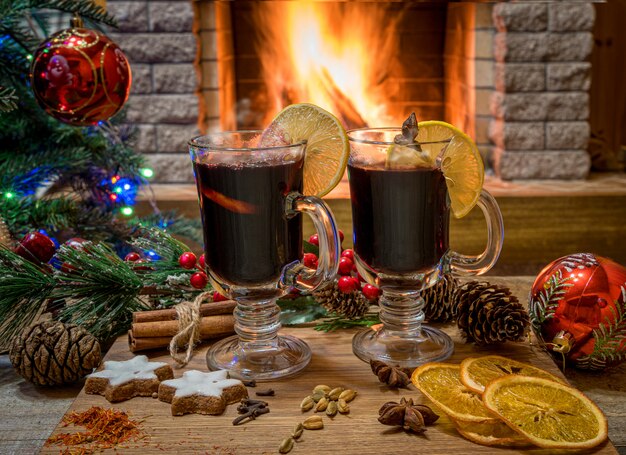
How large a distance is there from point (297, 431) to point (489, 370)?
0.92ft

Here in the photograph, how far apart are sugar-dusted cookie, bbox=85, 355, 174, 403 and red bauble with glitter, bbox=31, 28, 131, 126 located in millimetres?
870

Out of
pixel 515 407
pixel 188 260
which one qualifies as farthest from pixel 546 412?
pixel 188 260

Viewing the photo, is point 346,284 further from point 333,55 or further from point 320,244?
point 333,55

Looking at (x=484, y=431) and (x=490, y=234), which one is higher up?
(x=490, y=234)

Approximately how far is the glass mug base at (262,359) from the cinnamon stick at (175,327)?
0.03 metres

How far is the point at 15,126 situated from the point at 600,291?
1.57 meters

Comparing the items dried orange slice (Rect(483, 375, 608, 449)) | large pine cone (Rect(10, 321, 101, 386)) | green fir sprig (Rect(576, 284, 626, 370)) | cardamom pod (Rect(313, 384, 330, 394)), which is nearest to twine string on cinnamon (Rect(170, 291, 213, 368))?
large pine cone (Rect(10, 321, 101, 386))

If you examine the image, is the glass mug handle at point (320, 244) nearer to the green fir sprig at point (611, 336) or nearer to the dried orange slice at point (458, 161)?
the dried orange slice at point (458, 161)

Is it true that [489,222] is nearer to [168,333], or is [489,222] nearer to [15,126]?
[168,333]

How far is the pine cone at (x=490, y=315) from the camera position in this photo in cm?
106

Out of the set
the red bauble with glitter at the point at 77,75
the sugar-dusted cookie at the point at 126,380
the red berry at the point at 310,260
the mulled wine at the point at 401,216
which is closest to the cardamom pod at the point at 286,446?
the sugar-dusted cookie at the point at 126,380

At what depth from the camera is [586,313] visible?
1.01 metres

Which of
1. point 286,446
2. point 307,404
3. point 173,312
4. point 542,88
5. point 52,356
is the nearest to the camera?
point 286,446

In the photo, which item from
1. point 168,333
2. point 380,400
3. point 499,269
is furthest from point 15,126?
point 499,269
